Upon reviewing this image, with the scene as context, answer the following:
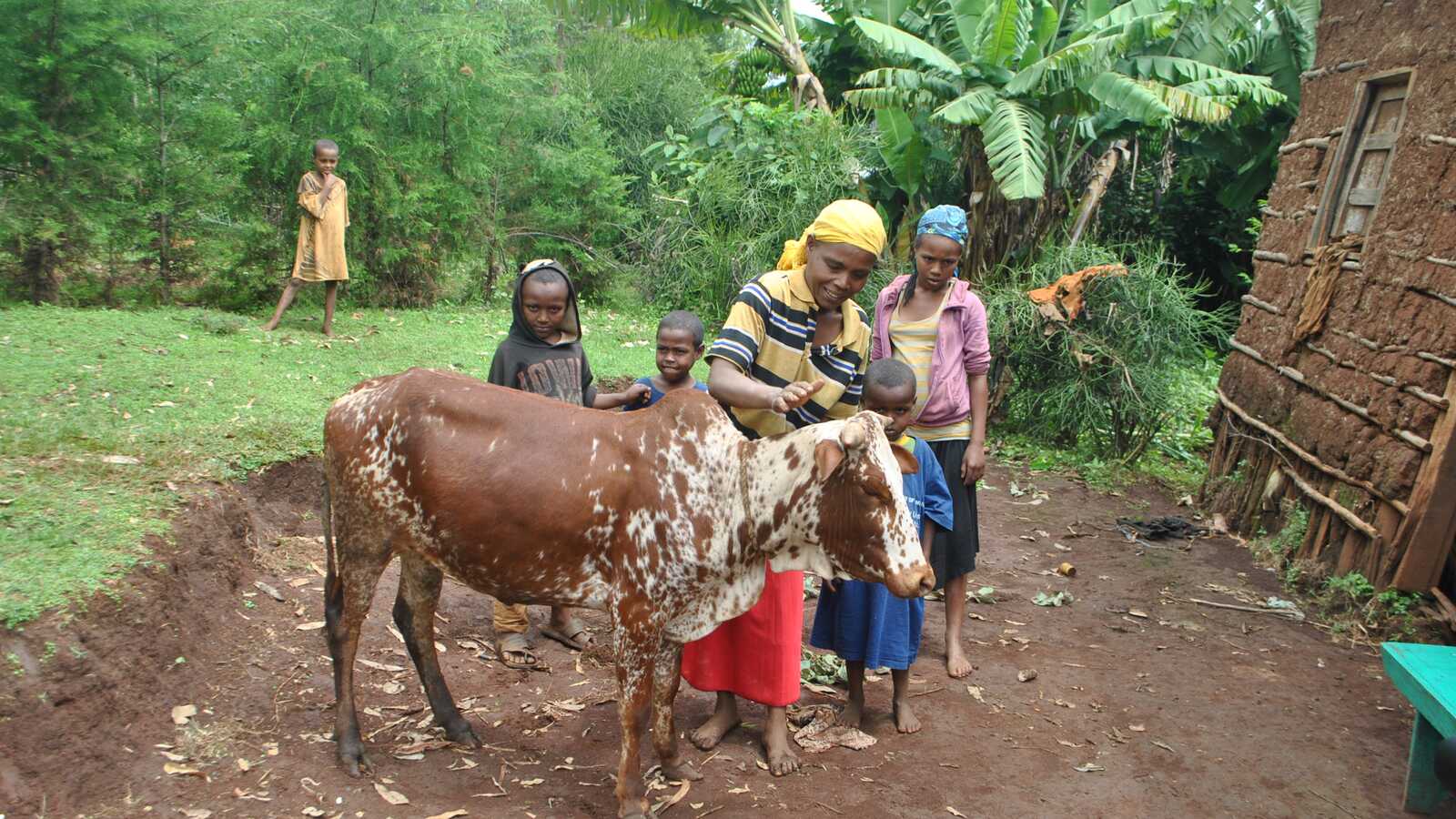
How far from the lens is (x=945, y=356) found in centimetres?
508

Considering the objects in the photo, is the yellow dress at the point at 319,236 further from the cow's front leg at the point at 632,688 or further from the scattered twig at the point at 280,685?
the cow's front leg at the point at 632,688

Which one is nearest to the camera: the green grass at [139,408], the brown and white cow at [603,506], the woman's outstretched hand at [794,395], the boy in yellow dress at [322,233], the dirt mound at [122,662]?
the woman's outstretched hand at [794,395]

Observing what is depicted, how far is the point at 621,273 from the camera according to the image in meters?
15.0

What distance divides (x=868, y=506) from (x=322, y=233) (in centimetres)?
846

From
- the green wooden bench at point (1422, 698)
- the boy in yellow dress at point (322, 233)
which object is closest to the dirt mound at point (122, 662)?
the green wooden bench at point (1422, 698)

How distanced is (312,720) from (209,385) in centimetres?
364

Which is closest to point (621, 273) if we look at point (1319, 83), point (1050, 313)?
point (1050, 313)

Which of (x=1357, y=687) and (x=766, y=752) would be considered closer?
(x=766, y=752)

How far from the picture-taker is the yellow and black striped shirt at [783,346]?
→ 3.80 m

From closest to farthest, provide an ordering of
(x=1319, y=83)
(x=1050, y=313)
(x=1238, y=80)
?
(x=1319, y=83) < (x=1050, y=313) < (x=1238, y=80)

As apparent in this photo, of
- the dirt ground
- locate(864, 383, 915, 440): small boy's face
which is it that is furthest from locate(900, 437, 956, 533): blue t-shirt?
the dirt ground

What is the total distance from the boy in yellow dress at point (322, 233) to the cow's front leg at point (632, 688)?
744 centimetres

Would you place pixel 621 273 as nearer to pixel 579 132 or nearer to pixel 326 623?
pixel 579 132

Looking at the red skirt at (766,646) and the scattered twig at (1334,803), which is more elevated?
the red skirt at (766,646)
